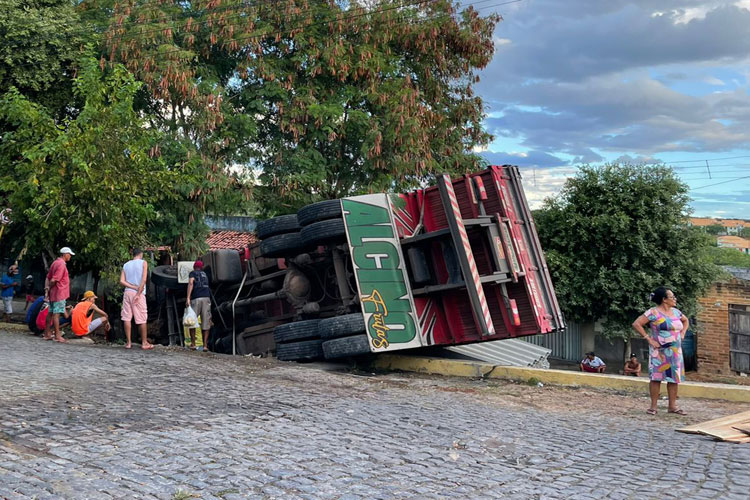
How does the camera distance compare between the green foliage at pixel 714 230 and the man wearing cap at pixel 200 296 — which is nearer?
the man wearing cap at pixel 200 296

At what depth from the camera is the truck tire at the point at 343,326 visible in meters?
9.73

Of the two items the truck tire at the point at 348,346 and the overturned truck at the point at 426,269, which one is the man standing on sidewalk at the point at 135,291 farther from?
the truck tire at the point at 348,346

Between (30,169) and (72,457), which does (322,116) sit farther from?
(72,457)

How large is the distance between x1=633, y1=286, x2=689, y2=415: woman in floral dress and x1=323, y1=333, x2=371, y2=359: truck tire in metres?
3.41

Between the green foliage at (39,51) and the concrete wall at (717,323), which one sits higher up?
the green foliage at (39,51)

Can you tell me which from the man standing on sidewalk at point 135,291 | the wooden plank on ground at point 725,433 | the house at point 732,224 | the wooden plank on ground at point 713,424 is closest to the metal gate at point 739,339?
the wooden plank on ground at point 713,424

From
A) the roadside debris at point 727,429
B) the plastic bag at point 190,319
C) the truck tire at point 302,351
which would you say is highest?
the plastic bag at point 190,319

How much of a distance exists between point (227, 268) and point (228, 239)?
18.4 metres

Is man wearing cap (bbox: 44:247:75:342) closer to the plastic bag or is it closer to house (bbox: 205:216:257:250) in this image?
the plastic bag

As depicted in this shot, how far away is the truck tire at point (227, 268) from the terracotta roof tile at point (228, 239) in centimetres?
1633

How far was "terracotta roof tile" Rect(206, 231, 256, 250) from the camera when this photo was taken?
29.6 meters

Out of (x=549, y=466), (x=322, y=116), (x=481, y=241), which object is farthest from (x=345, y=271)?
(x=322, y=116)

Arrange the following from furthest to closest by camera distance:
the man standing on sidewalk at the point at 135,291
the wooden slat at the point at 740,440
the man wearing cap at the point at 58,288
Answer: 1. the man wearing cap at the point at 58,288
2. the man standing on sidewalk at the point at 135,291
3. the wooden slat at the point at 740,440

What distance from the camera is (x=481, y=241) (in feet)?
32.4
